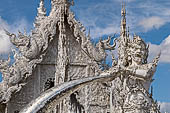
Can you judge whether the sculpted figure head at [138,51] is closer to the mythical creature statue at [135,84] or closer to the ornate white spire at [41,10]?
the mythical creature statue at [135,84]

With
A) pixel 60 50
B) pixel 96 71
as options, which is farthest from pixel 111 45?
pixel 60 50

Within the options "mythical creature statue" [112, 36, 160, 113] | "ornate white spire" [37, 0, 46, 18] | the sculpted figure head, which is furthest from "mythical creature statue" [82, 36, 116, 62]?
"mythical creature statue" [112, 36, 160, 113]

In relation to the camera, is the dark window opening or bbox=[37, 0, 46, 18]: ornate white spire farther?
bbox=[37, 0, 46, 18]: ornate white spire

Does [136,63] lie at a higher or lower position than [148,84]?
higher

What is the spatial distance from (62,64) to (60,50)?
39cm

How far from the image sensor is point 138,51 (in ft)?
10.2

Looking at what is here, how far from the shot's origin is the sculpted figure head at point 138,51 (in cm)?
307

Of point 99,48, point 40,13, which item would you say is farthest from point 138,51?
point 40,13

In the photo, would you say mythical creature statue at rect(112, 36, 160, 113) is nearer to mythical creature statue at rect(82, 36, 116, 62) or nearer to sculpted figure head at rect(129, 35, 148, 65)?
sculpted figure head at rect(129, 35, 148, 65)

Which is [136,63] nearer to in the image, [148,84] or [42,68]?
[148,84]

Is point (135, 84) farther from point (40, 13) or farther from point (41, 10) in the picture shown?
point (41, 10)

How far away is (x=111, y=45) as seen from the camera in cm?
815

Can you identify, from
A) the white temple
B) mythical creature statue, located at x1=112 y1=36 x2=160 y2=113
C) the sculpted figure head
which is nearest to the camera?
mythical creature statue, located at x1=112 y1=36 x2=160 y2=113

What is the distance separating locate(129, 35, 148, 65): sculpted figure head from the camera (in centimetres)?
307
